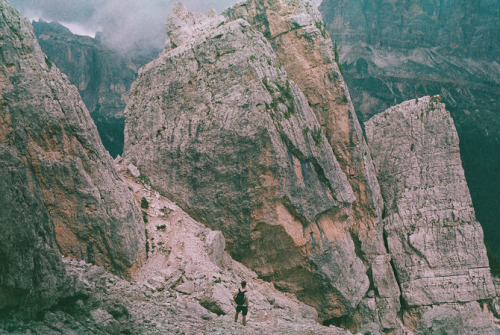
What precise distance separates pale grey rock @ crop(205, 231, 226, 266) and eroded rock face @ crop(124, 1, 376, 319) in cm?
117

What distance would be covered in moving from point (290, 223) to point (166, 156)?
25.7 feet

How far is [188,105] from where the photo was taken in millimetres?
21609

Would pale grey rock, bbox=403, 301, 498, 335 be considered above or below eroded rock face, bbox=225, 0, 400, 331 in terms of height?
below

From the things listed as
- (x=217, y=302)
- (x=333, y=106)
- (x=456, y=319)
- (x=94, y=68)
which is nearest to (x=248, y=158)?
(x=217, y=302)

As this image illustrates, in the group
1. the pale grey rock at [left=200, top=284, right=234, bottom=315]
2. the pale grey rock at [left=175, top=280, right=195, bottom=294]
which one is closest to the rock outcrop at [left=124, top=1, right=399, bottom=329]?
the pale grey rock at [left=200, top=284, right=234, bottom=315]

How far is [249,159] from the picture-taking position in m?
20.0

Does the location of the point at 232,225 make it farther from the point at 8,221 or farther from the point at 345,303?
the point at 8,221

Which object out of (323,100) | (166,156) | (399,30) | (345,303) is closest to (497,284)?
(345,303)

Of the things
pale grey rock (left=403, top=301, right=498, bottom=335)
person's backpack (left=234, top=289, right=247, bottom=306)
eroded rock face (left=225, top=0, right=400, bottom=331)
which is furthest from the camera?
eroded rock face (left=225, top=0, right=400, bottom=331)

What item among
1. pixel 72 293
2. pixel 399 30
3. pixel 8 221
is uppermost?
pixel 399 30

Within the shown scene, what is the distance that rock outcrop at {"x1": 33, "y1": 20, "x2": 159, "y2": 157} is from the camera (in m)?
83.6

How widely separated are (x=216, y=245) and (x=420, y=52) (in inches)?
5000

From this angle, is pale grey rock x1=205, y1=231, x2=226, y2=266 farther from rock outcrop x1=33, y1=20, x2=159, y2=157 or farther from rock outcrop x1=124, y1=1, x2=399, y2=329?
rock outcrop x1=33, y1=20, x2=159, y2=157

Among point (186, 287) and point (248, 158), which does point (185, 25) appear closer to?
point (248, 158)
